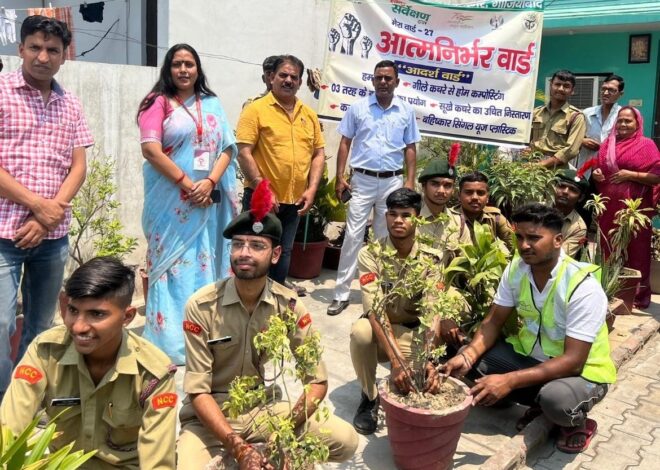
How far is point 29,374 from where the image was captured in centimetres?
210

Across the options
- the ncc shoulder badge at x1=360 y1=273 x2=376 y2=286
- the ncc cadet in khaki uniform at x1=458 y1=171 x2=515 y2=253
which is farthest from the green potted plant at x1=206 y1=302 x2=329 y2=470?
the ncc cadet in khaki uniform at x1=458 y1=171 x2=515 y2=253

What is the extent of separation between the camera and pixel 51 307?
3090 millimetres

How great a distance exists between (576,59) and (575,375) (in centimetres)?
778

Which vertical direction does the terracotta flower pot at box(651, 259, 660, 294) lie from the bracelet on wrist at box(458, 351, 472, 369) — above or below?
above

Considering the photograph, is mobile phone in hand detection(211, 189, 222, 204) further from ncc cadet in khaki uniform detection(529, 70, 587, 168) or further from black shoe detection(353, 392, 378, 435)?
ncc cadet in khaki uniform detection(529, 70, 587, 168)

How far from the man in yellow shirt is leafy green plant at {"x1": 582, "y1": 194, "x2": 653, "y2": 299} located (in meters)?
2.21

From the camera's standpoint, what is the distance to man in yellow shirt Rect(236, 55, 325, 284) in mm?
4594

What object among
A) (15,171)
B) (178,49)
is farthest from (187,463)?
(178,49)

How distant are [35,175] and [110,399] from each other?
4.15 feet

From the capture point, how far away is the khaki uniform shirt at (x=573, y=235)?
181 inches

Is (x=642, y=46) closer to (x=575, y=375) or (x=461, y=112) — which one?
(x=461, y=112)

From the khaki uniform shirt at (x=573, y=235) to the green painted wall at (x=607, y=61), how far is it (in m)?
5.05

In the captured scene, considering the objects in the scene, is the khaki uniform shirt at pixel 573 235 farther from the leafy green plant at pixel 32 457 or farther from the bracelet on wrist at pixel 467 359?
the leafy green plant at pixel 32 457

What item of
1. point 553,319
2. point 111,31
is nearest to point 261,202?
point 553,319
